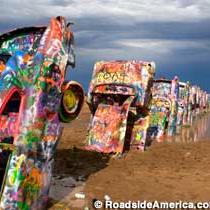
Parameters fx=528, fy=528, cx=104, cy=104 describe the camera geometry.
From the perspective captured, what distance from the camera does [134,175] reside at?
13.4 m

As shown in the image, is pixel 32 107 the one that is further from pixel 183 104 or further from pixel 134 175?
pixel 183 104

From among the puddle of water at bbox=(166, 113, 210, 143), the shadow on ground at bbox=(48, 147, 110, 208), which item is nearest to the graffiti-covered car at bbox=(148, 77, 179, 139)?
the puddle of water at bbox=(166, 113, 210, 143)

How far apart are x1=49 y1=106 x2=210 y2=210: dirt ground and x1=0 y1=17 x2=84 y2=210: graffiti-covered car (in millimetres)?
1117

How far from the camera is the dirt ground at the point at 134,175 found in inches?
428

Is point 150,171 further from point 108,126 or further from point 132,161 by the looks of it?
point 108,126

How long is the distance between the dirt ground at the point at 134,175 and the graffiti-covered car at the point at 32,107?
3.66 ft

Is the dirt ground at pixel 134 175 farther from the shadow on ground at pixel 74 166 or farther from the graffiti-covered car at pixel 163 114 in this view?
the graffiti-covered car at pixel 163 114

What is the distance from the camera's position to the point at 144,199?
1067 cm

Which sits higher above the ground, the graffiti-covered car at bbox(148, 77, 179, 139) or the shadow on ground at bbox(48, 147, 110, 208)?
the graffiti-covered car at bbox(148, 77, 179, 139)

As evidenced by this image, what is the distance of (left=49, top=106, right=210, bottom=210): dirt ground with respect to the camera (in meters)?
10.9

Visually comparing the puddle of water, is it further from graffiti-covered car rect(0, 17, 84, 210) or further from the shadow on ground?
graffiti-covered car rect(0, 17, 84, 210)

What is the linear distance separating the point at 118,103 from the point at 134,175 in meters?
4.54

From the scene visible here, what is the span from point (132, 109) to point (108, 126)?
134 cm

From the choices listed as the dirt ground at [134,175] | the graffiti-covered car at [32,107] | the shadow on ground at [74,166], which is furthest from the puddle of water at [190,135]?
the graffiti-covered car at [32,107]
